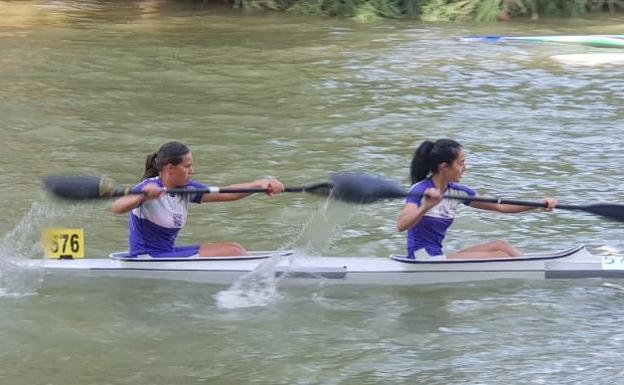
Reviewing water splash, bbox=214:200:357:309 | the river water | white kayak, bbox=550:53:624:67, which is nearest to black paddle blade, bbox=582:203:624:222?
the river water

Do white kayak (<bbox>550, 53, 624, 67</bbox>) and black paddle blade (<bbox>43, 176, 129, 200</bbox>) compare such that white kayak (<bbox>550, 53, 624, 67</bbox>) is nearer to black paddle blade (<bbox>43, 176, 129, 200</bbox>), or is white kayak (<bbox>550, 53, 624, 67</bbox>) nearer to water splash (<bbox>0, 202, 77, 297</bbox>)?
water splash (<bbox>0, 202, 77, 297</bbox>)

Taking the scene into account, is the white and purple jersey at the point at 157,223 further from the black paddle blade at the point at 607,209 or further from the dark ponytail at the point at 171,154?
the black paddle blade at the point at 607,209

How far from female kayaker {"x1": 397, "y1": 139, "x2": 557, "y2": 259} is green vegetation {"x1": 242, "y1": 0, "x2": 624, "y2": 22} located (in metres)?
12.0

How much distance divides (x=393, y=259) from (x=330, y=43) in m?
9.90

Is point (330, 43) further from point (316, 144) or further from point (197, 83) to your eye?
point (316, 144)

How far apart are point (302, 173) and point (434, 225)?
2.82 m

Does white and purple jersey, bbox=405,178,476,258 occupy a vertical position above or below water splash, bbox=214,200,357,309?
above

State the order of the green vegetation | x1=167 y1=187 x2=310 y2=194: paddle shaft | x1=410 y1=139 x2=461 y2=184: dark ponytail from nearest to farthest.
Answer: x1=410 y1=139 x2=461 y2=184: dark ponytail
x1=167 y1=187 x2=310 y2=194: paddle shaft
the green vegetation

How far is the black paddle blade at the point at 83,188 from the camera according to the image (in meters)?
6.46

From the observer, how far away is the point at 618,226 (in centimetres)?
793

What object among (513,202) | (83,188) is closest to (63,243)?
(83,188)

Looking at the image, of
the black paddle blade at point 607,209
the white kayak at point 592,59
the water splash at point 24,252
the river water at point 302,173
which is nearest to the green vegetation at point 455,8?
the river water at point 302,173

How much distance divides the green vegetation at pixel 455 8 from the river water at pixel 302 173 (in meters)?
0.65

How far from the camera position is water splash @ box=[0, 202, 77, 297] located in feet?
21.5
